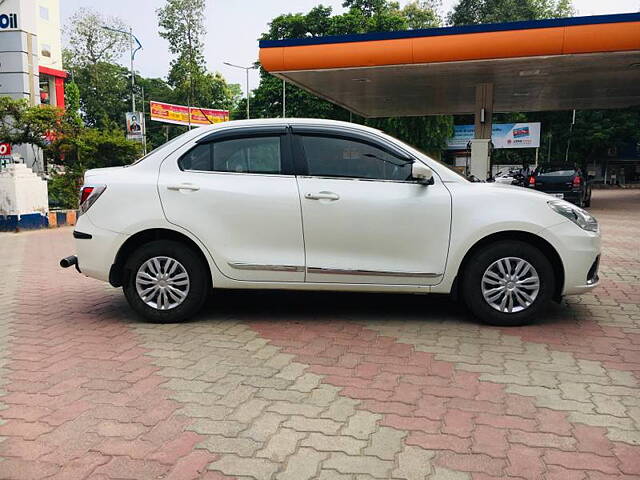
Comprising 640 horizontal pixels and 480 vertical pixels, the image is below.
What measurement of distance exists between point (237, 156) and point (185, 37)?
54.6 meters

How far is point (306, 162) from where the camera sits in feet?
16.7

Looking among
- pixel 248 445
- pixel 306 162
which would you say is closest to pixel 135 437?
pixel 248 445

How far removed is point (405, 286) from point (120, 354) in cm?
233

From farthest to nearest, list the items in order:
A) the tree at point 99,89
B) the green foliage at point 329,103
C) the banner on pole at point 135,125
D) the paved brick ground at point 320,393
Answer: the tree at point 99,89 < the banner on pole at point 135,125 < the green foliage at point 329,103 < the paved brick ground at point 320,393

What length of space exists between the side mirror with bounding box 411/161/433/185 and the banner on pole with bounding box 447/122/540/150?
→ 41.9 meters

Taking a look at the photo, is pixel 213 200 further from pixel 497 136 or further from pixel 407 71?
pixel 497 136

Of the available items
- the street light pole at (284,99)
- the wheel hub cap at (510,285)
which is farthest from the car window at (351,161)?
the street light pole at (284,99)

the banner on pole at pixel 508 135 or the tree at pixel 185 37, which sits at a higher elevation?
the tree at pixel 185 37

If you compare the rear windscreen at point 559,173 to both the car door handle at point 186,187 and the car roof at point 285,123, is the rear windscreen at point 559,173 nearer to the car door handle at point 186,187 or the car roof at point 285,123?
the car roof at point 285,123

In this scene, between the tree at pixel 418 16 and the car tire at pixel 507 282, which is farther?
the tree at pixel 418 16

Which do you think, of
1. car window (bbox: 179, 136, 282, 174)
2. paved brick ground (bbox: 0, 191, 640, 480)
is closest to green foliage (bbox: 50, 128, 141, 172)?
paved brick ground (bbox: 0, 191, 640, 480)

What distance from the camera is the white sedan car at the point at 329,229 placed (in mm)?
4934

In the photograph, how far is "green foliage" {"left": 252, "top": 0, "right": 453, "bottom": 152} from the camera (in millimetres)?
38812

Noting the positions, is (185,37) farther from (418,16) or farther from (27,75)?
(27,75)
